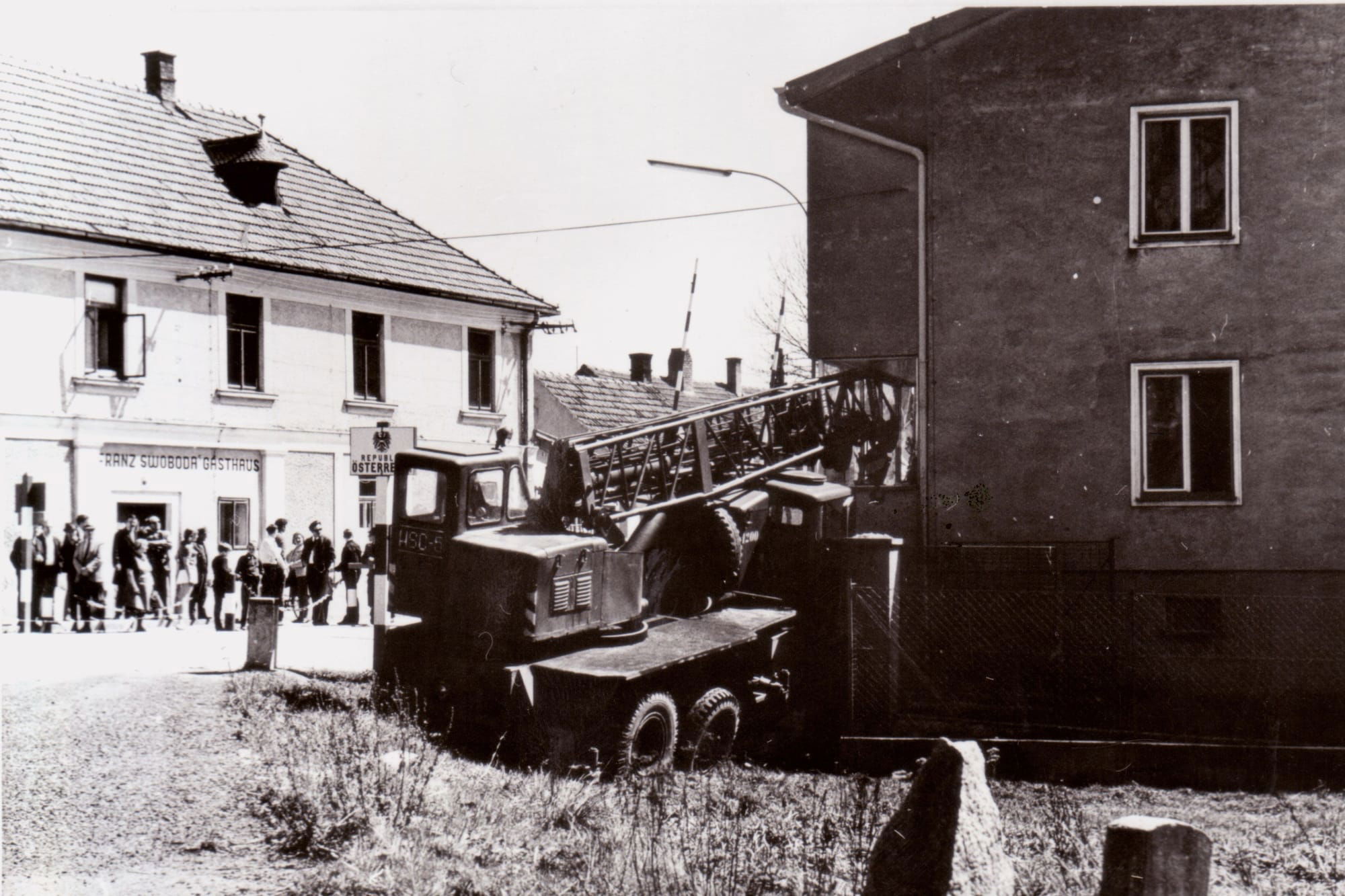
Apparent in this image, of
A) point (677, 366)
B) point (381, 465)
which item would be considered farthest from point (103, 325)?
point (677, 366)

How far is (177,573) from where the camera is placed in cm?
2134

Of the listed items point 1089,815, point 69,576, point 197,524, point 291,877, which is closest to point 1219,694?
point 1089,815

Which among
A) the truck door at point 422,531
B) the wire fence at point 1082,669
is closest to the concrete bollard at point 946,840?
the wire fence at point 1082,669

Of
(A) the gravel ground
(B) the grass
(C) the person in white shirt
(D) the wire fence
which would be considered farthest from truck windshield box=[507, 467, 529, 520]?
(C) the person in white shirt

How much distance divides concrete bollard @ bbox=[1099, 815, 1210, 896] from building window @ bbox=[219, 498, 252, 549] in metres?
21.4

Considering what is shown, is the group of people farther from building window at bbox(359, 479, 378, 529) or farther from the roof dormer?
the roof dormer

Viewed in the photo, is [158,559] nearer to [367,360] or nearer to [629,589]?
[367,360]

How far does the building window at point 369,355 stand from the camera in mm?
26750

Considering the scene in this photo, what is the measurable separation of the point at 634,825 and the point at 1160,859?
3.52 m

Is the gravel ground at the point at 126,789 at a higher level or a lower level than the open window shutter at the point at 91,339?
lower

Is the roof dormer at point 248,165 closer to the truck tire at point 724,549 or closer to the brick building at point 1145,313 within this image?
the brick building at point 1145,313

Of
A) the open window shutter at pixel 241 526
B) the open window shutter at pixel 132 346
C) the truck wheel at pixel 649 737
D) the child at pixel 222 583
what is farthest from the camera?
the open window shutter at pixel 241 526

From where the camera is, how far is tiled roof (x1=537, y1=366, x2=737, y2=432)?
37750 mm

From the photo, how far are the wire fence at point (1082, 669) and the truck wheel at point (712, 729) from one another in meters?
1.26
